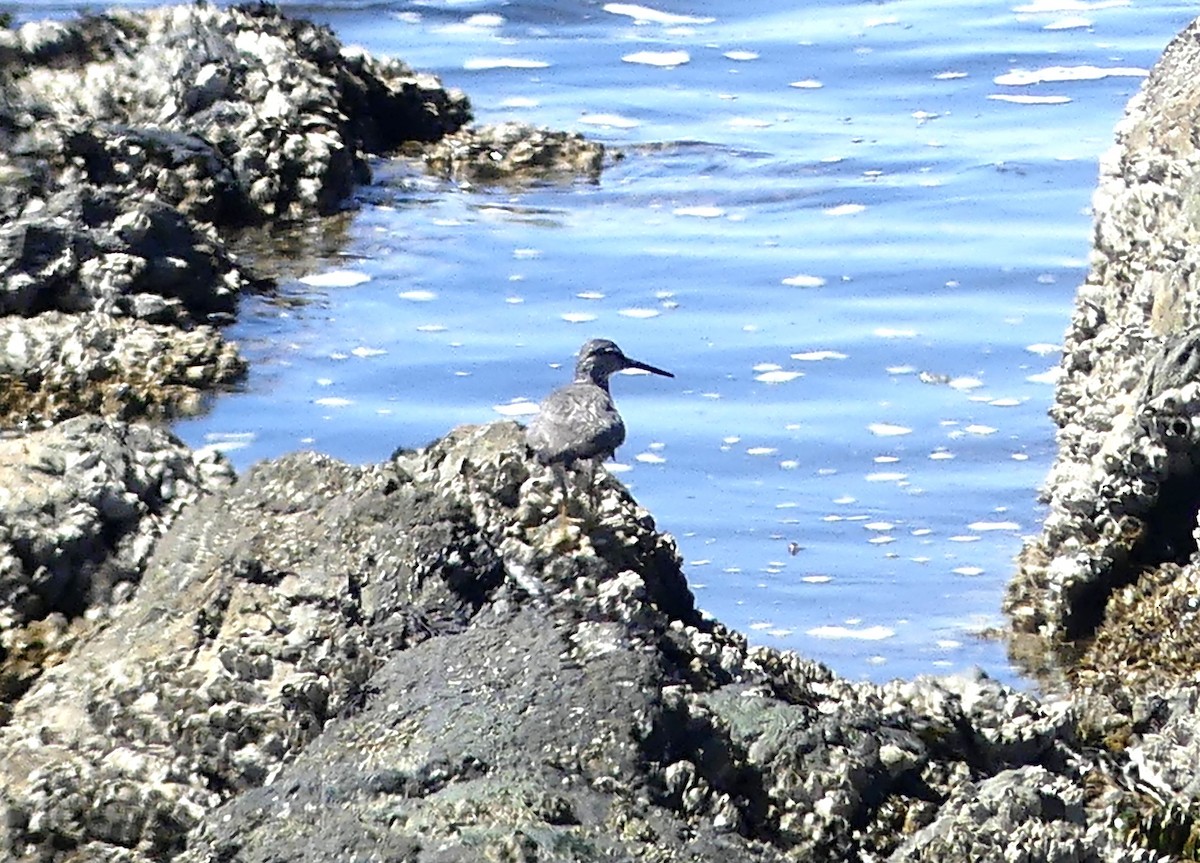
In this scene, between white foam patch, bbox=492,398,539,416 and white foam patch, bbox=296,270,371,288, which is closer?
white foam patch, bbox=492,398,539,416

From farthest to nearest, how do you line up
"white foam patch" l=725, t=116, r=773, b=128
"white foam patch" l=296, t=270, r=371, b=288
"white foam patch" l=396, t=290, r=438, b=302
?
"white foam patch" l=725, t=116, r=773, b=128 < "white foam patch" l=296, t=270, r=371, b=288 < "white foam patch" l=396, t=290, r=438, b=302

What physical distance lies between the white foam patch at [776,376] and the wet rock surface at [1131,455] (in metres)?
1.65

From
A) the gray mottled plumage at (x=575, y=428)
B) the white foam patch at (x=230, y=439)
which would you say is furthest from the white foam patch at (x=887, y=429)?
the white foam patch at (x=230, y=439)

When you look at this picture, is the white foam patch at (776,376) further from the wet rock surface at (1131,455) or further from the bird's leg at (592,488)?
the bird's leg at (592,488)

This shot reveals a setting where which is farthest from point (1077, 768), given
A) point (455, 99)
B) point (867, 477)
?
point (455, 99)

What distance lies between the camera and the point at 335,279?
9.31 m

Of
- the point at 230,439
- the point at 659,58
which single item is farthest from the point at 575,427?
the point at 659,58

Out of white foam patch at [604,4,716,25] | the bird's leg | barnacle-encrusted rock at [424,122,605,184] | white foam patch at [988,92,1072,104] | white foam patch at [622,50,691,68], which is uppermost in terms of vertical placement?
white foam patch at [604,4,716,25]

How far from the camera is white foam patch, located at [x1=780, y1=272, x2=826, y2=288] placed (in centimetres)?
909

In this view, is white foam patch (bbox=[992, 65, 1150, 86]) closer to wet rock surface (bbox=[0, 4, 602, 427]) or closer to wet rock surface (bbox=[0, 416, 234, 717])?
wet rock surface (bbox=[0, 4, 602, 427])

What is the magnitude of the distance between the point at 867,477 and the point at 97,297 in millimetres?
2965

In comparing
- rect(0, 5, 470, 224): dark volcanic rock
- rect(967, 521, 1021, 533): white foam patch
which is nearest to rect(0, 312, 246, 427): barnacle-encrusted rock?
rect(0, 5, 470, 224): dark volcanic rock

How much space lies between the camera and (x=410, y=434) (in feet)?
24.3

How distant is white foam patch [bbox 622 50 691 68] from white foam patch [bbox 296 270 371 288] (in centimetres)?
417
